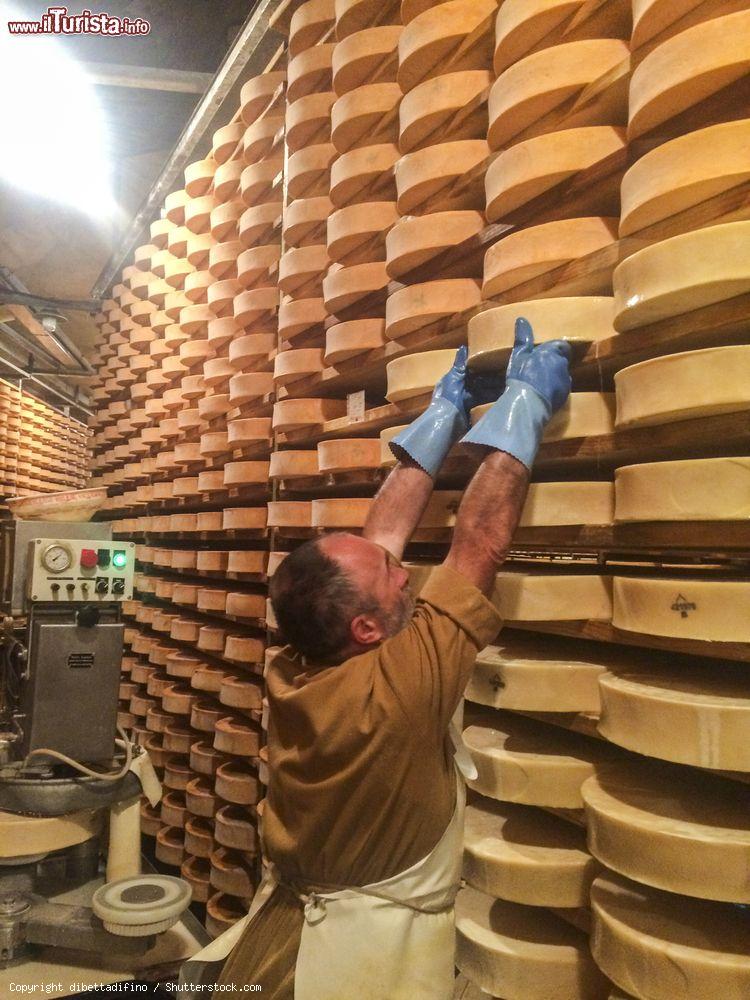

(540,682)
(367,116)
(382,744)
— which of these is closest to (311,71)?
(367,116)

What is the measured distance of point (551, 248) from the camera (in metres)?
1.72

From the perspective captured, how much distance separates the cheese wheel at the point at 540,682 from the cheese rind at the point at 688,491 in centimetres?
39

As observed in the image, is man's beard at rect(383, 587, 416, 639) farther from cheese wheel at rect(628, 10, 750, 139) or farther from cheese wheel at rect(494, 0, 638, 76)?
cheese wheel at rect(494, 0, 638, 76)

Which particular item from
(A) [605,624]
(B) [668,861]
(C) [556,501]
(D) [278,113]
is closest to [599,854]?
(B) [668,861]

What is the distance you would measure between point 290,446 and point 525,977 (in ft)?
7.60

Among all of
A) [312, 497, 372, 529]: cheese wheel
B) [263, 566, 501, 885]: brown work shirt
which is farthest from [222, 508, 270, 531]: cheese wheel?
[263, 566, 501, 885]: brown work shirt

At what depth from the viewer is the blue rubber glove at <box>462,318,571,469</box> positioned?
158 cm

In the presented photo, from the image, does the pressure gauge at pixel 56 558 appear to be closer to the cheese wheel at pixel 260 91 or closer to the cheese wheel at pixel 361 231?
the cheese wheel at pixel 361 231

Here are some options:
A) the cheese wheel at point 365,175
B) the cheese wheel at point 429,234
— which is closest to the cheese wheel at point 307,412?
the cheese wheel at point 365,175

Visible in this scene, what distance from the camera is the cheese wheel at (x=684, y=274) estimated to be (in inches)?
51.2

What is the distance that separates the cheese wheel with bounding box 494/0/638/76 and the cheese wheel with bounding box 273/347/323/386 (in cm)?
133

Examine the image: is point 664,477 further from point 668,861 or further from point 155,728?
point 155,728

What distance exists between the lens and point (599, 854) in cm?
143

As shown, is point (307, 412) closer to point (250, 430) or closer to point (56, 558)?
point (250, 430)
